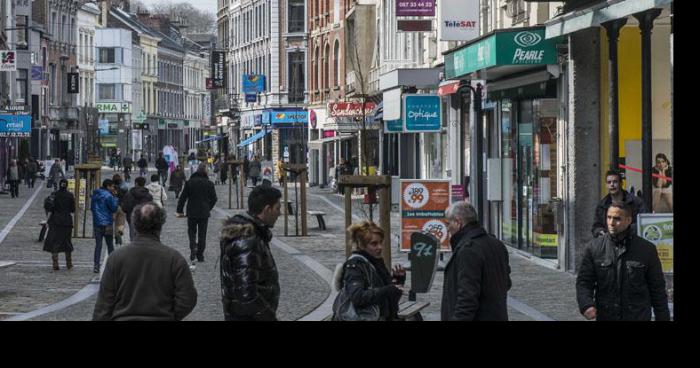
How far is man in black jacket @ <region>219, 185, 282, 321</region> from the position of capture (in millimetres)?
9867

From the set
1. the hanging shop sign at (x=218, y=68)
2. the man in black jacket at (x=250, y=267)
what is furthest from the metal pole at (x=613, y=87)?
the hanging shop sign at (x=218, y=68)

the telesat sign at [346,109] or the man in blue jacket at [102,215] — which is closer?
the man in blue jacket at [102,215]

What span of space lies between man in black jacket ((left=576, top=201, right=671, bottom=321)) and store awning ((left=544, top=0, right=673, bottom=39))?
7.57 m

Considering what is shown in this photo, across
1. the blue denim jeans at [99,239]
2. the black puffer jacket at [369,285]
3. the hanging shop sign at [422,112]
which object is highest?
the hanging shop sign at [422,112]

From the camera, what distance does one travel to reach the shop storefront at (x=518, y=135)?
24953 mm

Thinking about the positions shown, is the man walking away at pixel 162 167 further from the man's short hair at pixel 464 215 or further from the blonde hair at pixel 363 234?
the blonde hair at pixel 363 234

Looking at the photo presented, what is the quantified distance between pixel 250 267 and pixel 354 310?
0.72 m

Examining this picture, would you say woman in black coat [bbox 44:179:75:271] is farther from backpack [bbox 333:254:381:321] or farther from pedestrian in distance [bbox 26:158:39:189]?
pedestrian in distance [bbox 26:158:39:189]

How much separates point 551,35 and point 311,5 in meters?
56.9

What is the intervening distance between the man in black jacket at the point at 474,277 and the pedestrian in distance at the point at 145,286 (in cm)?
174

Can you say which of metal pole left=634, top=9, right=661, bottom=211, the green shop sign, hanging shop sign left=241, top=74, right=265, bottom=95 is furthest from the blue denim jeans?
hanging shop sign left=241, top=74, right=265, bottom=95

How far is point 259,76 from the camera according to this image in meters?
90.9

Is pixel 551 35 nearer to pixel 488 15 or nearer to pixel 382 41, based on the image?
pixel 488 15
